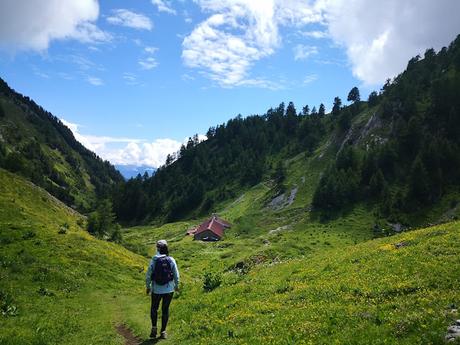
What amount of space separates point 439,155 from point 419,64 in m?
88.3

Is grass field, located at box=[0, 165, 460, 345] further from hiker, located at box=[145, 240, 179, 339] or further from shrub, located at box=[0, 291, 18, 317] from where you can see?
hiker, located at box=[145, 240, 179, 339]

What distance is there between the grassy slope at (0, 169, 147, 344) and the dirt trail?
419 mm

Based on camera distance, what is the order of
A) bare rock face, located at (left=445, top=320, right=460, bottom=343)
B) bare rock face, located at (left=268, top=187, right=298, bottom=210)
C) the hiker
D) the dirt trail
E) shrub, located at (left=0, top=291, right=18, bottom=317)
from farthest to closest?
bare rock face, located at (left=268, top=187, right=298, bottom=210) → shrub, located at (left=0, top=291, right=18, bottom=317) → the dirt trail → the hiker → bare rock face, located at (left=445, top=320, right=460, bottom=343)

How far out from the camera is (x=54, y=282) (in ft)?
103

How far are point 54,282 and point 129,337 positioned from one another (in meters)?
13.7

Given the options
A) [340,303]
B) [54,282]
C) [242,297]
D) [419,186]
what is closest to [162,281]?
[242,297]

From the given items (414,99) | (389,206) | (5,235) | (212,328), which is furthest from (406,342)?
(414,99)

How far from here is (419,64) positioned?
180m

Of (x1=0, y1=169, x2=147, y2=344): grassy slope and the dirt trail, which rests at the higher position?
(x1=0, y1=169, x2=147, y2=344): grassy slope

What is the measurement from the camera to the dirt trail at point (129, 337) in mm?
18812

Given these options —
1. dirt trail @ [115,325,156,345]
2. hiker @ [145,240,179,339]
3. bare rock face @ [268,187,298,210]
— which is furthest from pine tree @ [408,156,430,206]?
hiker @ [145,240,179,339]

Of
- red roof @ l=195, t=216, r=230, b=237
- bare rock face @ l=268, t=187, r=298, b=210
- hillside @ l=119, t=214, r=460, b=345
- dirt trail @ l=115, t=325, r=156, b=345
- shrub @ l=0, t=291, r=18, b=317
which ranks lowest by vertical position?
dirt trail @ l=115, t=325, r=156, b=345

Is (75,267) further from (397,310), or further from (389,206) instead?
(389,206)

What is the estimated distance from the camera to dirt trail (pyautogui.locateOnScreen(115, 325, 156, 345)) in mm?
18812
